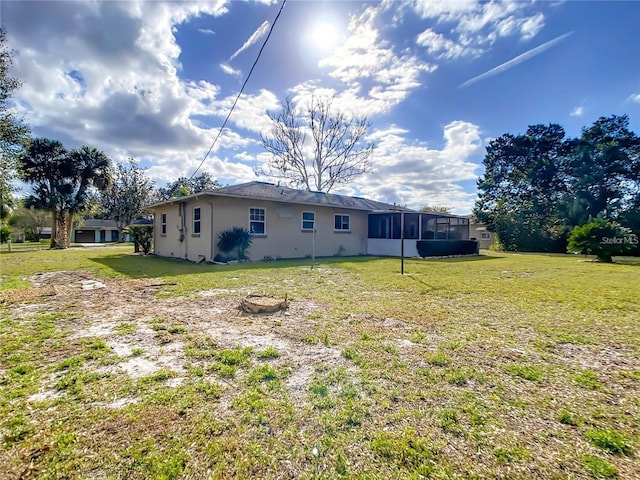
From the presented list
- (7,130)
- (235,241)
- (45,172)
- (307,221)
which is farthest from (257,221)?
(45,172)

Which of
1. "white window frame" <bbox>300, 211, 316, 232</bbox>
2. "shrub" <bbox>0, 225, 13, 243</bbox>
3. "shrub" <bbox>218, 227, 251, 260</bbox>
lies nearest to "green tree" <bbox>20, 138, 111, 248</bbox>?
"shrub" <bbox>0, 225, 13, 243</bbox>

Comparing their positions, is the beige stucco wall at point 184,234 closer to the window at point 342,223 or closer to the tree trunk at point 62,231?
the window at point 342,223

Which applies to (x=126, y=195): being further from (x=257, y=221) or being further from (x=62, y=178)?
(x=257, y=221)

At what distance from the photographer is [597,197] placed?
2273 cm

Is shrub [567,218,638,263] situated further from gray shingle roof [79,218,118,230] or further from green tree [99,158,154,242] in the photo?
gray shingle roof [79,218,118,230]

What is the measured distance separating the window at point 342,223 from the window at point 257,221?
14.2 feet

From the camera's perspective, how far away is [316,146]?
90.7 ft

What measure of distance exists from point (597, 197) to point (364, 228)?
19348 millimetres

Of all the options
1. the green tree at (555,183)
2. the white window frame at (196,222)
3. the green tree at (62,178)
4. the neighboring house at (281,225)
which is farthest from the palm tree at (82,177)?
the green tree at (555,183)

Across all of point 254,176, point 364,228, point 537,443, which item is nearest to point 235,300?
→ point 537,443

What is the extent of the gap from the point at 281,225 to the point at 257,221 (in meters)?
1.21

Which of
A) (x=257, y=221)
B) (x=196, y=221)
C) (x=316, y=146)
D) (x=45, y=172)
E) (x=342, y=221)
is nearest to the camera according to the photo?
(x=196, y=221)

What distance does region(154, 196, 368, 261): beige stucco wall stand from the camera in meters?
12.0

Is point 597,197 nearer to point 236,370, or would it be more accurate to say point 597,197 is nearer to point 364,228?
point 364,228
